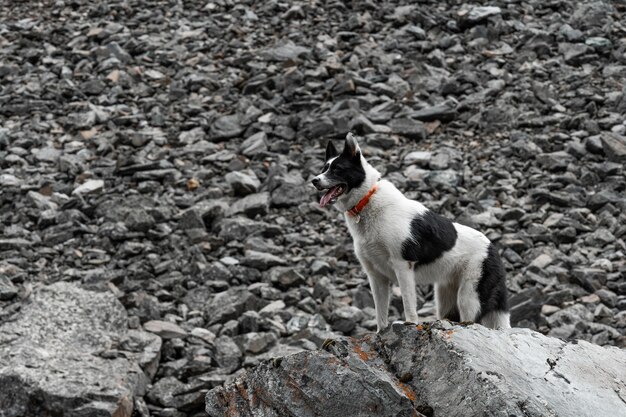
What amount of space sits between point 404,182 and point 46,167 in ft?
22.8

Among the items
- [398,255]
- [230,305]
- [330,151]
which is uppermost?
[330,151]

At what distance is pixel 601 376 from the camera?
5.90 m

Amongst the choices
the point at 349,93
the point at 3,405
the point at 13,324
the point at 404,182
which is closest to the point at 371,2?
the point at 349,93

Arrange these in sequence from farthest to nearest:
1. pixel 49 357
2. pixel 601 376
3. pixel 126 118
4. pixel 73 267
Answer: pixel 126 118, pixel 73 267, pixel 49 357, pixel 601 376

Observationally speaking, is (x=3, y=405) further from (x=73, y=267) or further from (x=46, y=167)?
(x=46, y=167)

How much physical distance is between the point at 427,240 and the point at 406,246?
0.23 metres

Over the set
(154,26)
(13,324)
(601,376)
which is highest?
(601,376)

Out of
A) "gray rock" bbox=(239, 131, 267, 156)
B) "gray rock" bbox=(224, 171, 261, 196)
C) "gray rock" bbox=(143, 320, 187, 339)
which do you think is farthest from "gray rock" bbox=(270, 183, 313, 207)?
"gray rock" bbox=(143, 320, 187, 339)

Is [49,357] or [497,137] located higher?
[49,357]

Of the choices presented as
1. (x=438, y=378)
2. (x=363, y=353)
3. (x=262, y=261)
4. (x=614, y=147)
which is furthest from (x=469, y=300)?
(x=614, y=147)

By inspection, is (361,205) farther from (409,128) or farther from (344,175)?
(409,128)

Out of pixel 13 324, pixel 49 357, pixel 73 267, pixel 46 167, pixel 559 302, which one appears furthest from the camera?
pixel 46 167

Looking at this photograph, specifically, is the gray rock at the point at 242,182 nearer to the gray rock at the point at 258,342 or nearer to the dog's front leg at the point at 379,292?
the gray rock at the point at 258,342

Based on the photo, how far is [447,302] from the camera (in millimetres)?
8109
